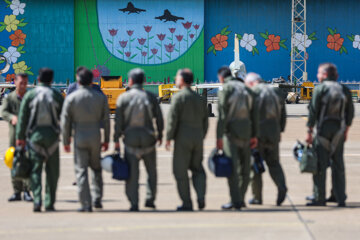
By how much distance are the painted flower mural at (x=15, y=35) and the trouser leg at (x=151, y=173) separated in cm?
5424

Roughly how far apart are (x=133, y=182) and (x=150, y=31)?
177 feet

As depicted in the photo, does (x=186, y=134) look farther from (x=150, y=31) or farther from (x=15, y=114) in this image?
(x=150, y=31)

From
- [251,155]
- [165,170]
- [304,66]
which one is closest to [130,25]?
[304,66]

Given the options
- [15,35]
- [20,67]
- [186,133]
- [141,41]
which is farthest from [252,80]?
[15,35]

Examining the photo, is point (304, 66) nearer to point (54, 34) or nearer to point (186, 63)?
point (186, 63)

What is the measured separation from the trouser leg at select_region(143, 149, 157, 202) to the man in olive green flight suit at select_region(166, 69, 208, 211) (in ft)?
0.88

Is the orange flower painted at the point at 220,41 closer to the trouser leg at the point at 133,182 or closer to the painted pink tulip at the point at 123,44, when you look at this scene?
the painted pink tulip at the point at 123,44

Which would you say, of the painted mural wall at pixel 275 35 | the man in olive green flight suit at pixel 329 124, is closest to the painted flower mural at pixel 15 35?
the painted mural wall at pixel 275 35

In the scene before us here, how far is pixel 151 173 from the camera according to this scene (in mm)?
8047

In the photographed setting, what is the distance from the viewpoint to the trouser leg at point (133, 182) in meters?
7.88

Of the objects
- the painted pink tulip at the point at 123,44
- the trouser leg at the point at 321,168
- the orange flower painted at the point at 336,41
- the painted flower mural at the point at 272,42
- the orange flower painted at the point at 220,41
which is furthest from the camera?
the orange flower painted at the point at 336,41

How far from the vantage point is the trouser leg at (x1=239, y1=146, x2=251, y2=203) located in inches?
316

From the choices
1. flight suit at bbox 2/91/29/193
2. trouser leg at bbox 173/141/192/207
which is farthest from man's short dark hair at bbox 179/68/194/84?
flight suit at bbox 2/91/29/193

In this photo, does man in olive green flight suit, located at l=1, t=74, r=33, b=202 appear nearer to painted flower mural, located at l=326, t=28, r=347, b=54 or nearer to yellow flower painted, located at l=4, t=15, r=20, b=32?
yellow flower painted, located at l=4, t=15, r=20, b=32
